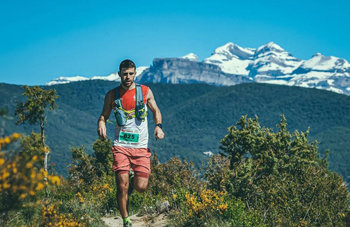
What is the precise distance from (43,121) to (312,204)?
25296mm

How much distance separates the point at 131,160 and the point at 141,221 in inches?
98.9

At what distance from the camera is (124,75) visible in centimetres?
732

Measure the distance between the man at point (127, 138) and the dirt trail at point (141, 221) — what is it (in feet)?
5.61

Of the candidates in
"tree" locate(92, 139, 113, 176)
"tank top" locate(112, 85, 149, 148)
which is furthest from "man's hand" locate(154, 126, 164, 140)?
"tree" locate(92, 139, 113, 176)

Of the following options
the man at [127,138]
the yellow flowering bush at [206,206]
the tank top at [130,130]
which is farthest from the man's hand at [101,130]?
the yellow flowering bush at [206,206]

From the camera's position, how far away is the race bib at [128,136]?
723 centimetres

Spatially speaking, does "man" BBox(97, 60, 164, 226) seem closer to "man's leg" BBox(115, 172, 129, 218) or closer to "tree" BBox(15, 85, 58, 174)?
"man's leg" BBox(115, 172, 129, 218)

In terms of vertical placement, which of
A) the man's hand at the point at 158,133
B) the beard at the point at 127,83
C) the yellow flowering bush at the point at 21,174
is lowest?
the yellow flowering bush at the point at 21,174

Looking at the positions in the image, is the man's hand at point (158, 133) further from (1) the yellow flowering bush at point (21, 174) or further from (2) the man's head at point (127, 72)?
(1) the yellow flowering bush at point (21, 174)

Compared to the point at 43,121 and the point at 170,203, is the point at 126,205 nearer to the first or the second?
the point at 170,203

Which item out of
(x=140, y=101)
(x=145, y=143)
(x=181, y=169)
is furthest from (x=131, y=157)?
(x=181, y=169)

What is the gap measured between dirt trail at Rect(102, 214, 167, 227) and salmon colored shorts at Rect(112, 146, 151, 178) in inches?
69.5

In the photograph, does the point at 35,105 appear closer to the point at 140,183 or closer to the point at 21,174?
the point at 140,183

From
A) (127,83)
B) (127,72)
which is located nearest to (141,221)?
(127,83)
